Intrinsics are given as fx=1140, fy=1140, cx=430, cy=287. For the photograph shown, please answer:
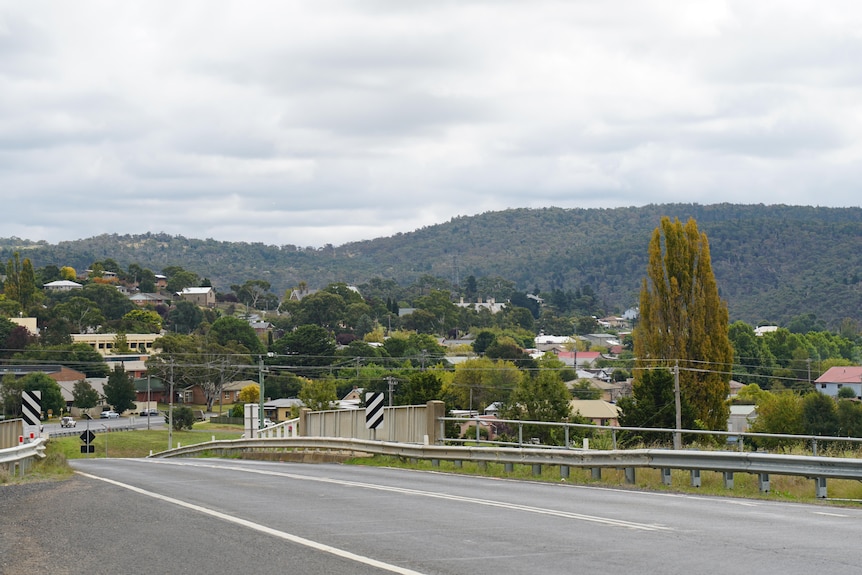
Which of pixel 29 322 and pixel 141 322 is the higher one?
pixel 141 322

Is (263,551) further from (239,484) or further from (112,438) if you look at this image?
(112,438)

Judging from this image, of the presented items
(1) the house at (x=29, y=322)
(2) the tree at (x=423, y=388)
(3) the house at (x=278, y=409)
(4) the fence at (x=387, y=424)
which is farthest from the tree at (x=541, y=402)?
(1) the house at (x=29, y=322)

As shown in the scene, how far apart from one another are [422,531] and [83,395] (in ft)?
315

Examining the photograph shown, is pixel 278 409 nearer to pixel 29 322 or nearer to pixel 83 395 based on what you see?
pixel 83 395

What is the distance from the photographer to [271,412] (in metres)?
107

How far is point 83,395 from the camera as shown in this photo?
103 m

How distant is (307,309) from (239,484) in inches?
6828

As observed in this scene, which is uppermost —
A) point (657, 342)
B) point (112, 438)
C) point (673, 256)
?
point (673, 256)

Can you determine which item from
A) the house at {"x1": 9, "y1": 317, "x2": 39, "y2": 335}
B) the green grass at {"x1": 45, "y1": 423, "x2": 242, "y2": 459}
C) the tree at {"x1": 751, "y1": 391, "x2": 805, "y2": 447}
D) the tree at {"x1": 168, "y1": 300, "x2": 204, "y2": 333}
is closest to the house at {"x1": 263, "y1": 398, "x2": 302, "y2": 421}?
the green grass at {"x1": 45, "y1": 423, "x2": 242, "y2": 459}

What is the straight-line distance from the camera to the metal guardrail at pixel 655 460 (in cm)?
1741

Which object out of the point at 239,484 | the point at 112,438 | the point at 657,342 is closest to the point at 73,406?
the point at 112,438

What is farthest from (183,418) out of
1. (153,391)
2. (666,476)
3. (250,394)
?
(666,476)

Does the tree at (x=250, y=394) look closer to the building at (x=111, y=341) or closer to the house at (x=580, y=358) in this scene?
the building at (x=111, y=341)

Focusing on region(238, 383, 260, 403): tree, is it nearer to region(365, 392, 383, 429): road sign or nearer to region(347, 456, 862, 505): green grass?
region(365, 392, 383, 429): road sign
